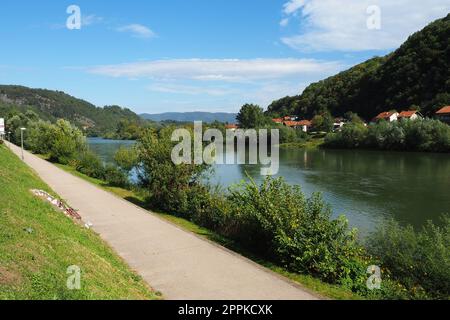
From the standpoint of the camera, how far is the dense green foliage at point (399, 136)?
6919 cm

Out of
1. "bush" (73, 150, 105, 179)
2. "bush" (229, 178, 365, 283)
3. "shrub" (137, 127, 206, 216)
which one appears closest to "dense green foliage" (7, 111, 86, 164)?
"bush" (73, 150, 105, 179)

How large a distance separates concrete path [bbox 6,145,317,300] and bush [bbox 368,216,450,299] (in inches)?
134

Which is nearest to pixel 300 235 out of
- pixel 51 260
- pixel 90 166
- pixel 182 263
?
pixel 182 263

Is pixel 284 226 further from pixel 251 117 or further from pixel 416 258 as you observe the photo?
pixel 251 117

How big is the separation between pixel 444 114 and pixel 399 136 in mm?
28045

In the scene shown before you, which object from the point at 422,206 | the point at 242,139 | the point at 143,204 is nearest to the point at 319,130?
the point at 242,139

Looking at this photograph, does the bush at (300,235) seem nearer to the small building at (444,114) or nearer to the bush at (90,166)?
the bush at (90,166)

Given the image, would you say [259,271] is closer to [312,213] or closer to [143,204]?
[312,213]

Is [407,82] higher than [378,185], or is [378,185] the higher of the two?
[407,82]

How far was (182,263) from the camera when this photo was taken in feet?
37.6

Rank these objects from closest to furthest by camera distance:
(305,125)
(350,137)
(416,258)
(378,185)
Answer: (416,258) → (378,185) → (350,137) → (305,125)

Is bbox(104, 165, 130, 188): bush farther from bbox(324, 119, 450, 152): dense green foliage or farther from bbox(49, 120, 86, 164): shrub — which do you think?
bbox(324, 119, 450, 152): dense green foliage

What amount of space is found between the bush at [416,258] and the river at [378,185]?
678 cm
